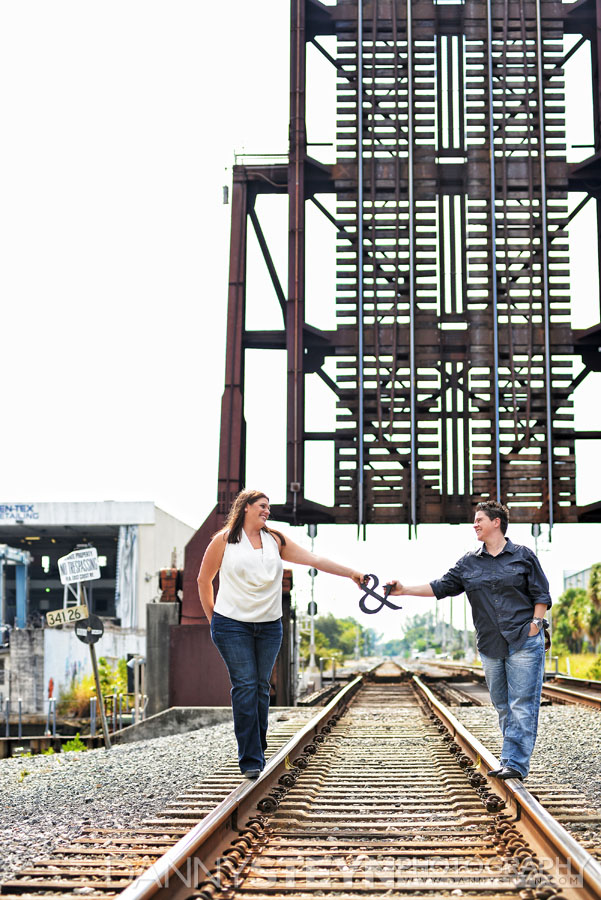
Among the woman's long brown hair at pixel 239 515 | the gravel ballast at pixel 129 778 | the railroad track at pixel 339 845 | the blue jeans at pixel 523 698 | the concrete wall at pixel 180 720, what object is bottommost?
the concrete wall at pixel 180 720

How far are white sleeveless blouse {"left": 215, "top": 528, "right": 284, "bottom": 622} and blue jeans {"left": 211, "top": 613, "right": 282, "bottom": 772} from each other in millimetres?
64

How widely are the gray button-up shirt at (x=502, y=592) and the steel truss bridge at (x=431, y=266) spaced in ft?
41.7

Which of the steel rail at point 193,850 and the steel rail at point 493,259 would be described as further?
the steel rail at point 493,259

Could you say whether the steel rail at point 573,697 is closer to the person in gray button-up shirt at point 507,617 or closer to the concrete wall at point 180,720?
the concrete wall at point 180,720

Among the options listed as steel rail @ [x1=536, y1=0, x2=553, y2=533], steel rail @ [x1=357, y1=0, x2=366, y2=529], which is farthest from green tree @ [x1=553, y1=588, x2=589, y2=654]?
steel rail @ [x1=357, y1=0, x2=366, y2=529]

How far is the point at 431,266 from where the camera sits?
20.3m

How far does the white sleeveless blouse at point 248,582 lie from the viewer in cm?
627

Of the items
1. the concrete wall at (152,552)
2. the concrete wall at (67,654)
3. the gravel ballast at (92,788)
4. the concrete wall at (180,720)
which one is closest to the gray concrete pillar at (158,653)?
the concrete wall at (180,720)

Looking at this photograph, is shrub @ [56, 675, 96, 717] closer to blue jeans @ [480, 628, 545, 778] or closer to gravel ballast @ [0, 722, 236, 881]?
gravel ballast @ [0, 722, 236, 881]

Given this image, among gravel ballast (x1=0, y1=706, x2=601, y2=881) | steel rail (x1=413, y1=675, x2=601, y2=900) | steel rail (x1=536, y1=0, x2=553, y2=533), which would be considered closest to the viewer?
steel rail (x1=413, y1=675, x2=601, y2=900)

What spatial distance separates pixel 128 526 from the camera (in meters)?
67.2

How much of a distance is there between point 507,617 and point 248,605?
57.6 inches

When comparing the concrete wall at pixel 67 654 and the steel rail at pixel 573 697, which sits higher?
the steel rail at pixel 573 697

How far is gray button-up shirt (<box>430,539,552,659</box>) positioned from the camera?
6070 millimetres
